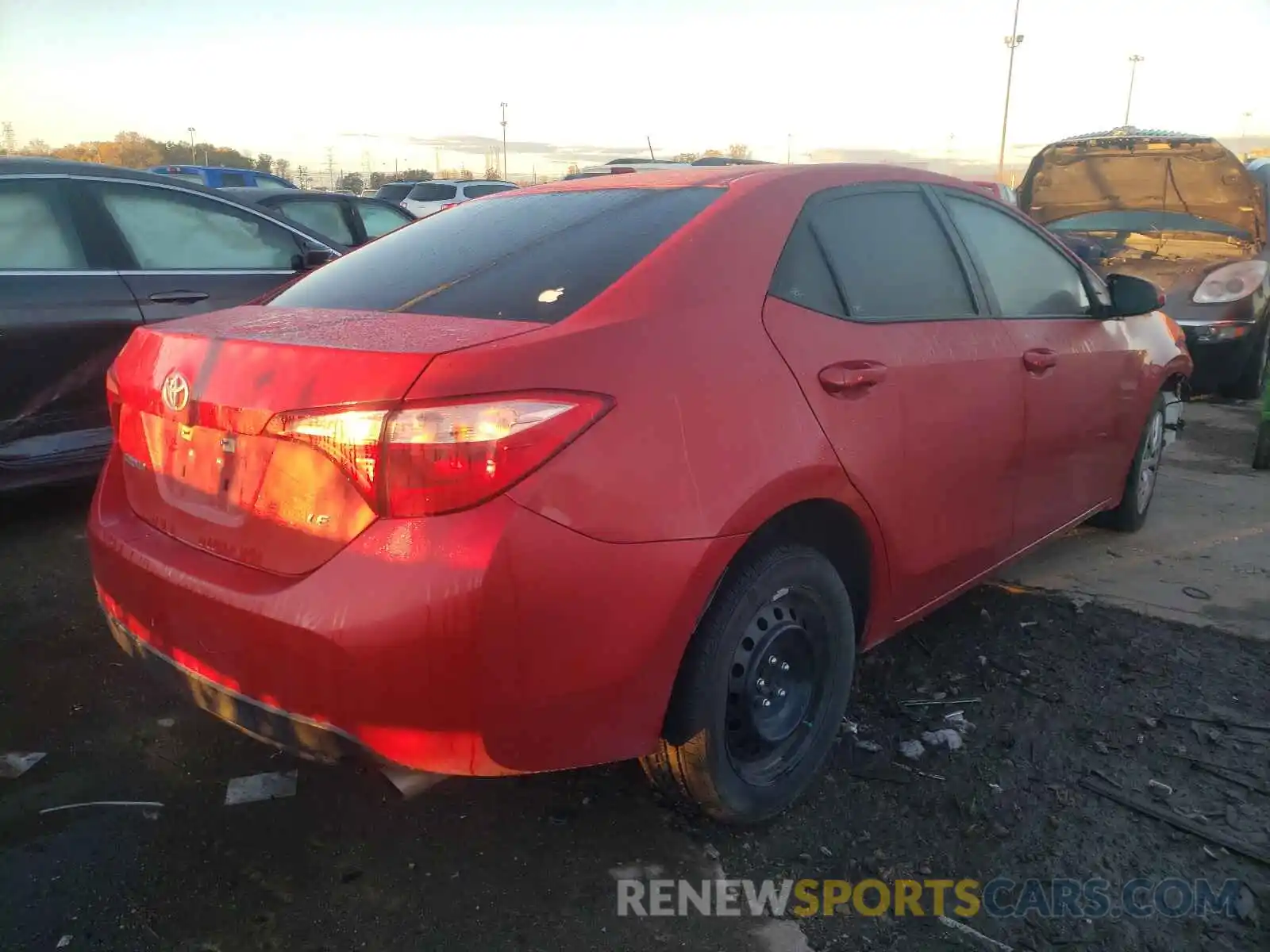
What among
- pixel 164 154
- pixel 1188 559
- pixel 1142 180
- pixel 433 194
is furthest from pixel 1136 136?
pixel 164 154

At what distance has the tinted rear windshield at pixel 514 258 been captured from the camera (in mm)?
2197

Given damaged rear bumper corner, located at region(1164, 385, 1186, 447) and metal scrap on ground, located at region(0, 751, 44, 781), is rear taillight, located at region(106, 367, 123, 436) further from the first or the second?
damaged rear bumper corner, located at region(1164, 385, 1186, 447)

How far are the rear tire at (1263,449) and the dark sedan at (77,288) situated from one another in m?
5.79

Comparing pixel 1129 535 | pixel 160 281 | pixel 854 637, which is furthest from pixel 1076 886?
pixel 160 281

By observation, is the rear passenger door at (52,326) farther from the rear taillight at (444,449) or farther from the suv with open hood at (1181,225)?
the suv with open hood at (1181,225)

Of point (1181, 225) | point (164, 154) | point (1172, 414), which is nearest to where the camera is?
point (1172, 414)

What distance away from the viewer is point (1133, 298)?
Answer: 3791 mm

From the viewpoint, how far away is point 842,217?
2.72 m

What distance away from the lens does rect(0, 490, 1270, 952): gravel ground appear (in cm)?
211

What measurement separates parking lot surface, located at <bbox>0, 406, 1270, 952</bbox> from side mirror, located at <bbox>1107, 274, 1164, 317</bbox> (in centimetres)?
133

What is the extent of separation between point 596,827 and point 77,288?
3.43m

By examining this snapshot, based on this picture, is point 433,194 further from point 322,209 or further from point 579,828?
point 579,828

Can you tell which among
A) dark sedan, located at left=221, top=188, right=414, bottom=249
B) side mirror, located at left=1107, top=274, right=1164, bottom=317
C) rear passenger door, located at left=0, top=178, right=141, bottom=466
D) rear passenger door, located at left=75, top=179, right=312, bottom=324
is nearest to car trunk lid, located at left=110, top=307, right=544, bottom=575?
rear passenger door, located at left=0, top=178, right=141, bottom=466

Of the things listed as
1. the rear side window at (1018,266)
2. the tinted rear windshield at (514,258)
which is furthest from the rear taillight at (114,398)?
the rear side window at (1018,266)
